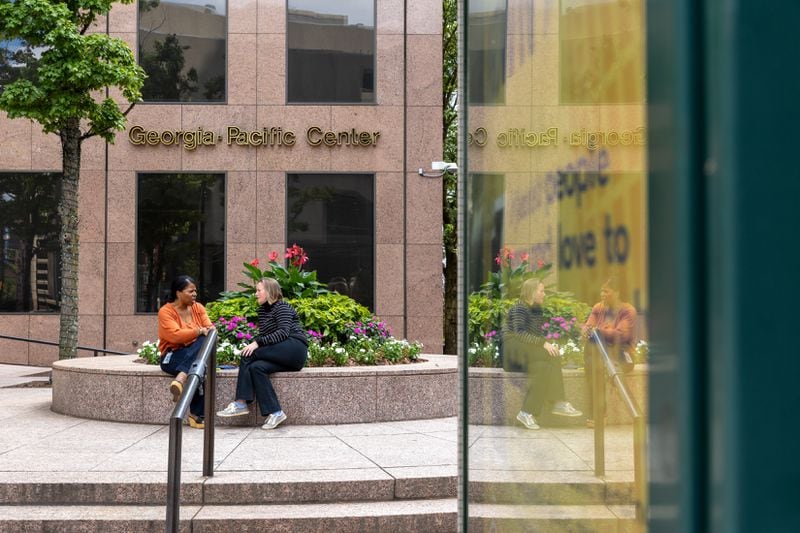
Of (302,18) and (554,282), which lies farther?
(302,18)

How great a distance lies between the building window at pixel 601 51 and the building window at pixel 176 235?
17.7 metres

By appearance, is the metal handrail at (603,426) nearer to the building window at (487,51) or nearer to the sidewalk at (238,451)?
the building window at (487,51)

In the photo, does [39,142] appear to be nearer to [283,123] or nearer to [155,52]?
[155,52]

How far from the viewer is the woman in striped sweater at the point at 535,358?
109 cm

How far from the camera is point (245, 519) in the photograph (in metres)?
6.06

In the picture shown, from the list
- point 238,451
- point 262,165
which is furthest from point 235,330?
point 262,165

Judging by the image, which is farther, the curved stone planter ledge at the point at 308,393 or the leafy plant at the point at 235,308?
the leafy plant at the point at 235,308

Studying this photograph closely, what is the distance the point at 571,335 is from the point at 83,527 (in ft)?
19.5

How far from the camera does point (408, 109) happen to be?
18562mm

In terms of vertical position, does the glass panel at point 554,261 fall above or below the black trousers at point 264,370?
above

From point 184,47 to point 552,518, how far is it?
18783 millimetres

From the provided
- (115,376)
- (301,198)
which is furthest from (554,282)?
(301,198)

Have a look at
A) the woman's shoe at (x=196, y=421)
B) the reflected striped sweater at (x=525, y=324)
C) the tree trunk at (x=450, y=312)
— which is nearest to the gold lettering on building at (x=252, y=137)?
the tree trunk at (x=450, y=312)

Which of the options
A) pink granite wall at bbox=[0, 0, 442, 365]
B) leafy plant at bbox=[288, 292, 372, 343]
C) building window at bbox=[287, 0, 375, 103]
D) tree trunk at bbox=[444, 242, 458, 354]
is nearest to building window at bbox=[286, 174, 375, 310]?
pink granite wall at bbox=[0, 0, 442, 365]
